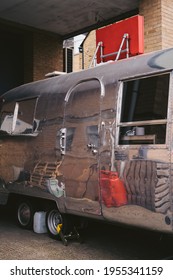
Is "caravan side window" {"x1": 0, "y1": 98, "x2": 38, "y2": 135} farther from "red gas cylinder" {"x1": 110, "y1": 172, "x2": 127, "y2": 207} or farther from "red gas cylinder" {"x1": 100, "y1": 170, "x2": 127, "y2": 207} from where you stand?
"red gas cylinder" {"x1": 110, "y1": 172, "x2": 127, "y2": 207}

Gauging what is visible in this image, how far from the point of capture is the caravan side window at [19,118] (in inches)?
262

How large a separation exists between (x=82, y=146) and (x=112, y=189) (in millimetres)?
859

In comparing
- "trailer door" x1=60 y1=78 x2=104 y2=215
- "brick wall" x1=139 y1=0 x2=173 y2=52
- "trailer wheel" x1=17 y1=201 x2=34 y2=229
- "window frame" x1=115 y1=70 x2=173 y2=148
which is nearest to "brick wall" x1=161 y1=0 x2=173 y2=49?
"brick wall" x1=139 y1=0 x2=173 y2=52

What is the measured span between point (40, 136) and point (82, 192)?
1.41 meters

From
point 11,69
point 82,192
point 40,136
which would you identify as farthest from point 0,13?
point 82,192

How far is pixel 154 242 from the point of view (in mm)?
6371

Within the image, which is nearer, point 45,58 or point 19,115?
point 19,115

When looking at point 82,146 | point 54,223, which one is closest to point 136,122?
point 82,146

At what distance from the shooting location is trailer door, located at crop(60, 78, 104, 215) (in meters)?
5.30

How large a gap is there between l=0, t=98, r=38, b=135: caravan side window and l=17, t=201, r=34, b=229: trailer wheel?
53.0 inches

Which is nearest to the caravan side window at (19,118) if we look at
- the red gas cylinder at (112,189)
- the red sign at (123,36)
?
the red sign at (123,36)

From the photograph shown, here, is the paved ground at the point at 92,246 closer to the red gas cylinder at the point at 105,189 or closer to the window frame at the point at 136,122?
the red gas cylinder at the point at 105,189

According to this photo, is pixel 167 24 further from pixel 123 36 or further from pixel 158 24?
pixel 123 36

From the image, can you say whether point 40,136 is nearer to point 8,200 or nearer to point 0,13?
point 8,200
